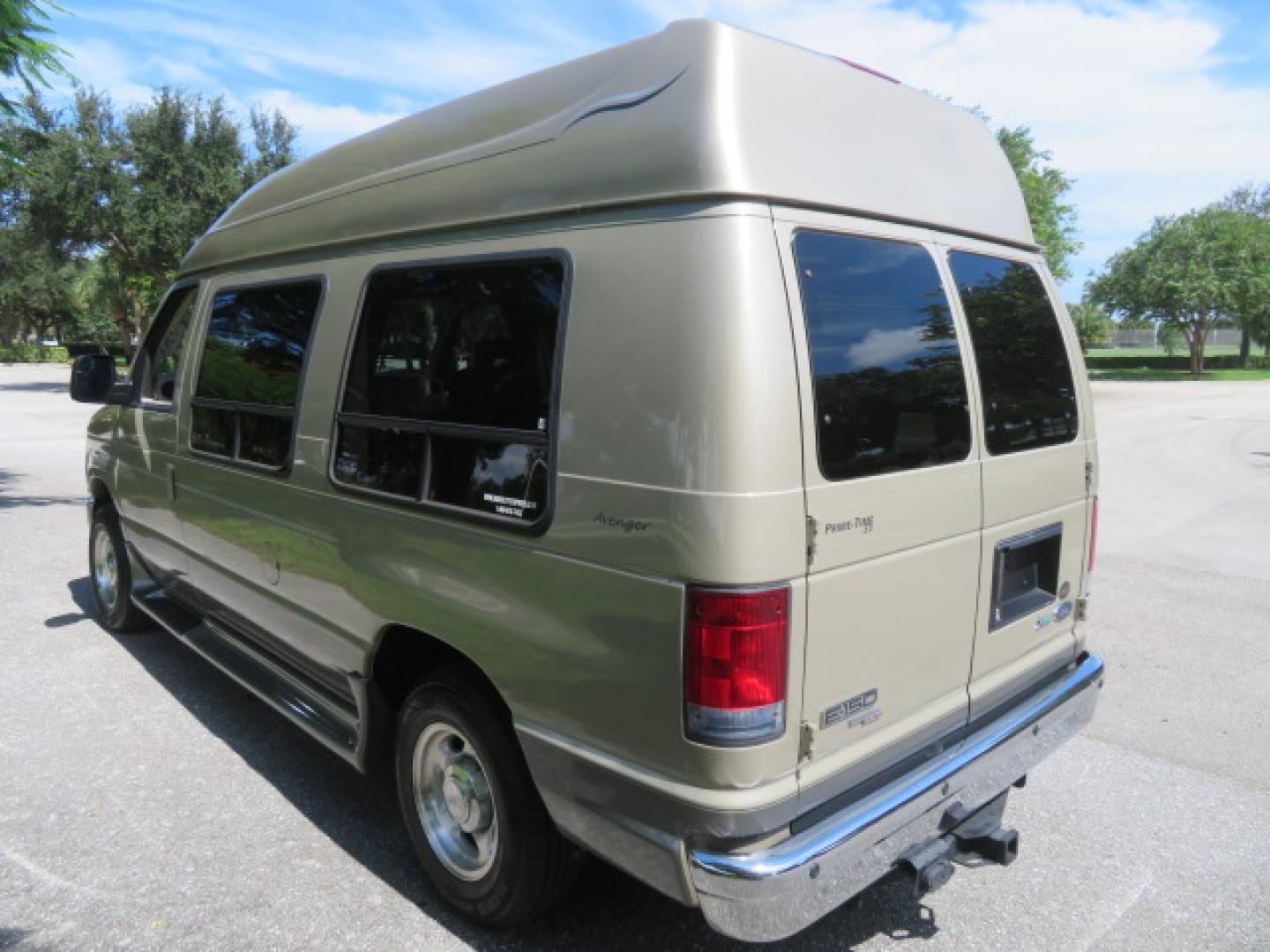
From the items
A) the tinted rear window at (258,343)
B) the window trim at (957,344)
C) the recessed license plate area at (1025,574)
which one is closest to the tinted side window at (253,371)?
the tinted rear window at (258,343)

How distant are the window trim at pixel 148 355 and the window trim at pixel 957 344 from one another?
3349 millimetres

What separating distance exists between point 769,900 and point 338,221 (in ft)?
8.90

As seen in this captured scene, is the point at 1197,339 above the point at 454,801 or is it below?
above

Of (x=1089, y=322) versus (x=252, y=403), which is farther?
(x=1089, y=322)

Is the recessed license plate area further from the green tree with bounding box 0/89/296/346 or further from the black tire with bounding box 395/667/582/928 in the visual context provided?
the green tree with bounding box 0/89/296/346

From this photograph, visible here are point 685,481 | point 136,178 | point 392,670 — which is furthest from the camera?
point 136,178

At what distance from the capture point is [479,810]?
2.83m

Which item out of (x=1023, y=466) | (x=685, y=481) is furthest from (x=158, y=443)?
(x=1023, y=466)

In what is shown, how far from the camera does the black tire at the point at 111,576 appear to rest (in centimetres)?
545

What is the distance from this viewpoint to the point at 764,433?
6.89 feet

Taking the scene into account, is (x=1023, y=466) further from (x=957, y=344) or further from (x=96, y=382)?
(x=96, y=382)

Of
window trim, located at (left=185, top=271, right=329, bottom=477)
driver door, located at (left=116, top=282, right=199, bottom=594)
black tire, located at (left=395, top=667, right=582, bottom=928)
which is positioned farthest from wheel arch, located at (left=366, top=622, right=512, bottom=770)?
driver door, located at (left=116, top=282, right=199, bottom=594)

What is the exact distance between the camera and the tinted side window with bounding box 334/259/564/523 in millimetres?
2521

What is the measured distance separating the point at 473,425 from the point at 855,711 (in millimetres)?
1346
